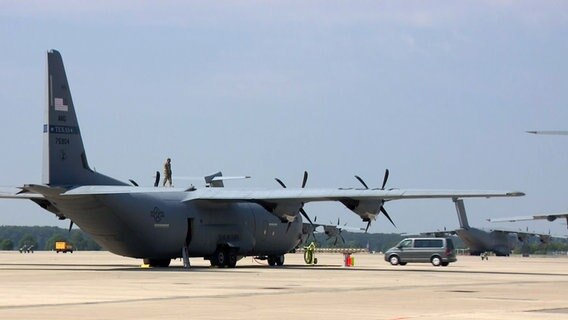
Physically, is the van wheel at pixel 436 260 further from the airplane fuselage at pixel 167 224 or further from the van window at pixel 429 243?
the airplane fuselage at pixel 167 224

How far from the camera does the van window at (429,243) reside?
203 feet

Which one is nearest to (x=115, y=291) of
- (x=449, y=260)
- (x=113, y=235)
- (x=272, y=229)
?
(x=113, y=235)

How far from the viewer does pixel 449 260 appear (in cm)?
6156

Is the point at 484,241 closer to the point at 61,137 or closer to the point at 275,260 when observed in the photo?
the point at 275,260

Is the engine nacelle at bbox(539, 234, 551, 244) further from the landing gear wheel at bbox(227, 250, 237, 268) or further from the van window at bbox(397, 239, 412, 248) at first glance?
the landing gear wheel at bbox(227, 250, 237, 268)

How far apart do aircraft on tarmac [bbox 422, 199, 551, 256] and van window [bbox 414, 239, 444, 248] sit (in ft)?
156

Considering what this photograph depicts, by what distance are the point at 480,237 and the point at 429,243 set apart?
5264cm

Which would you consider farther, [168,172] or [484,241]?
[484,241]

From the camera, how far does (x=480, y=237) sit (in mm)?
113250

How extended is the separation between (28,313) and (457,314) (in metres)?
8.59

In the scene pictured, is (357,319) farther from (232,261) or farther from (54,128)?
(232,261)

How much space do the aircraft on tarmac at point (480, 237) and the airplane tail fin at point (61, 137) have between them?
6891cm

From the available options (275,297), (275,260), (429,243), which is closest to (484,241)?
(429,243)

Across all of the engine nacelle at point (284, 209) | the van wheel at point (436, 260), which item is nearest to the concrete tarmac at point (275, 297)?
the engine nacelle at point (284, 209)
